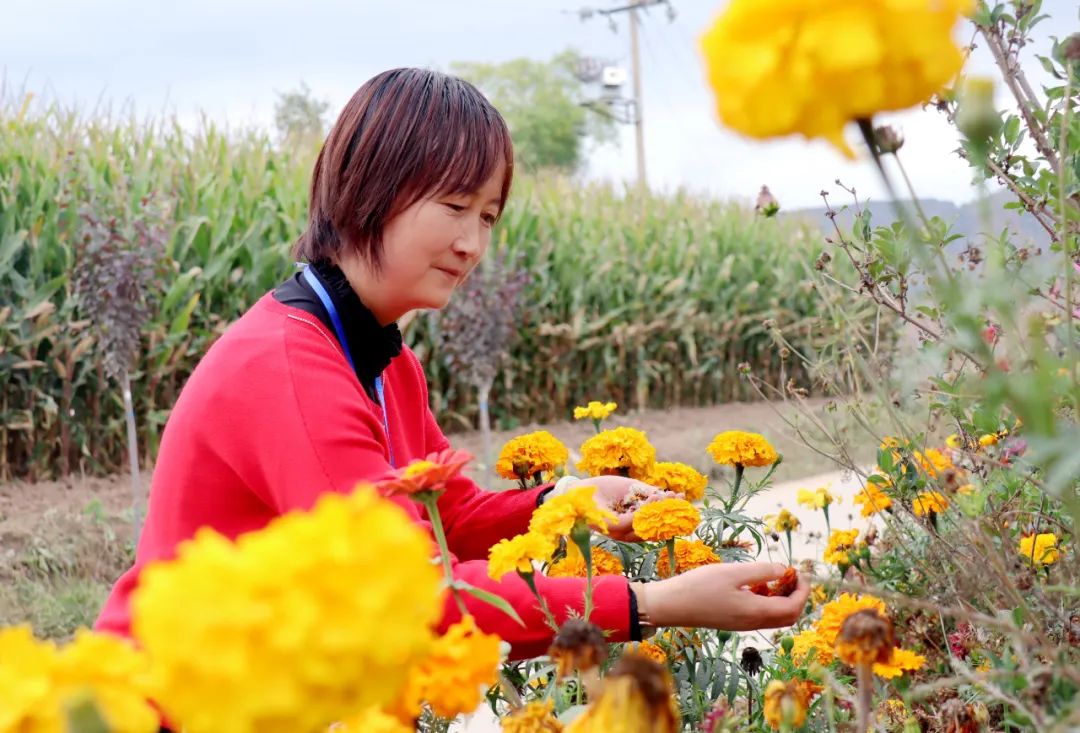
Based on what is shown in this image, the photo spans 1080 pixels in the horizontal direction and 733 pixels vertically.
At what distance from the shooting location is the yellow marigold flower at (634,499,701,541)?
1.39 m

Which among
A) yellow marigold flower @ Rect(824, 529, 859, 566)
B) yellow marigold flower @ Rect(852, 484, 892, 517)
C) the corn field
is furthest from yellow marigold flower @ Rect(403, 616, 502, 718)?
the corn field

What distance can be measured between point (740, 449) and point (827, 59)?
131 cm

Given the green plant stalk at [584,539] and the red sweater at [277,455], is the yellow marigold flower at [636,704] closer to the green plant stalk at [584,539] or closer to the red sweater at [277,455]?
the green plant stalk at [584,539]

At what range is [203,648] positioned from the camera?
45 cm

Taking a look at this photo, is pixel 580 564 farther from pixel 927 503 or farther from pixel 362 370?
pixel 927 503

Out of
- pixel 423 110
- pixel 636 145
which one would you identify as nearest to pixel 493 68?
pixel 636 145

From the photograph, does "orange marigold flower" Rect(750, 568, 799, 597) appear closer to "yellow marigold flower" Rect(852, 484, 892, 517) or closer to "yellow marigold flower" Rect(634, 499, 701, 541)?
"yellow marigold flower" Rect(634, 499, 701, 541)

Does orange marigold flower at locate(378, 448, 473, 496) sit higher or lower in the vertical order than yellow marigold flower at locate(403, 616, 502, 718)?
higher

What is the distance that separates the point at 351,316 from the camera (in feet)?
5.52

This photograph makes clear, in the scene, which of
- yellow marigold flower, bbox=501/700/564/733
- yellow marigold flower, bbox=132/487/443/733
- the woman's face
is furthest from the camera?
the woman's face

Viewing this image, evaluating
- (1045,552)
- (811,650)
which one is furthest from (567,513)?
(1045,552)

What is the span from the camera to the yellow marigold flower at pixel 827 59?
60 centimetres

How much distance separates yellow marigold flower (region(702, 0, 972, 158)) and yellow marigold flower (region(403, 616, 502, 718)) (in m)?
0.43

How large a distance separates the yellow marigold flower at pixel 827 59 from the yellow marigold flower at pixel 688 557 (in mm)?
942
